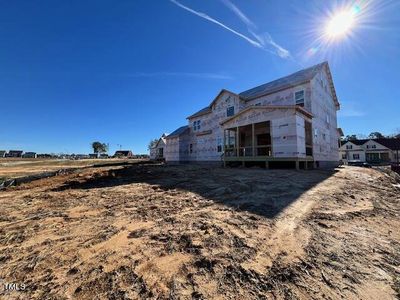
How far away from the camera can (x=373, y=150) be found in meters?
54.5

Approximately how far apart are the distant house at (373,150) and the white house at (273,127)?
129 ft

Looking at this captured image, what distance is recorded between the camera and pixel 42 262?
2844 millimetres

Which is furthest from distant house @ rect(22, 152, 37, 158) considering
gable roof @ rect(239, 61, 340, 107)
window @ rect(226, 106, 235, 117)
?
gable roof @ rect(239, 61, 340, 107)

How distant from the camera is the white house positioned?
1472 centimetres

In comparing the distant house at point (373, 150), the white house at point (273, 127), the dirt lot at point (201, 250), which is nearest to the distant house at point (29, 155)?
the white house at point (273, 127)

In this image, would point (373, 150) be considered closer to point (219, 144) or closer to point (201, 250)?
point (219, 144)

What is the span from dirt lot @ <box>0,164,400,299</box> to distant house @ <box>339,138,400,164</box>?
57.6 meters

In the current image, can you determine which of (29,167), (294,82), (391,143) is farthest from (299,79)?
(391,143)

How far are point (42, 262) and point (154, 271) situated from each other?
64.9 inches

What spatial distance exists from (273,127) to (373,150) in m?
57.1

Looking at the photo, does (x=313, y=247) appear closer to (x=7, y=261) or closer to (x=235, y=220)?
(x=235, y=220)

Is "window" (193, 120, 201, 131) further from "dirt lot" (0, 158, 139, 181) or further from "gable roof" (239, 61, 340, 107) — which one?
"dirt lot" (0, 158, 139, 181)

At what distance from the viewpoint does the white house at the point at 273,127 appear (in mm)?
14719

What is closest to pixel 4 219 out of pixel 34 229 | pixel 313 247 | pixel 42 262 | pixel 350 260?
pixel 34 229
